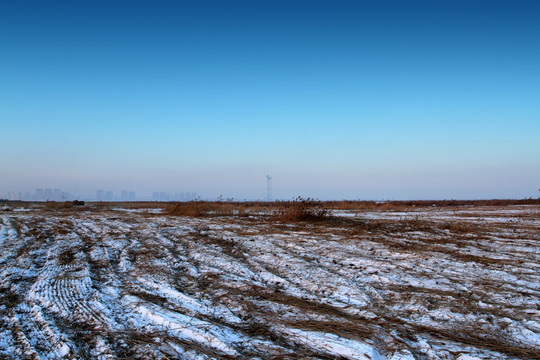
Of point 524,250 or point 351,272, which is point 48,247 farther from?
point 524,250

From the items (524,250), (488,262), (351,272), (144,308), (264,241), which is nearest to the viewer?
(144,308)

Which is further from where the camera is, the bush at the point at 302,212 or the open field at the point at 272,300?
the bush at the point at 302,212

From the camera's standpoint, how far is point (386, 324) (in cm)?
308

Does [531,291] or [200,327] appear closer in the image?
[200,327]

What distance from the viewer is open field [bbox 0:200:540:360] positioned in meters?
2.66

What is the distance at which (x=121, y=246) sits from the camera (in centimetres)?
708

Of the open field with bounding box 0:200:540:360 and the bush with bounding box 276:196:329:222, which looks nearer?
the open field with bounding box 0:200:540:360

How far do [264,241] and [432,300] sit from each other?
4.32 meters

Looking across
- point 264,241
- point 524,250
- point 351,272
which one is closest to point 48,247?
point 264,241

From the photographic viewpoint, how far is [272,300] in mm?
3740

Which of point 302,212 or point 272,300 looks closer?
point 272,300

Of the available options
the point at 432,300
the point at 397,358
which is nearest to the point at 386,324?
the point at 397,358

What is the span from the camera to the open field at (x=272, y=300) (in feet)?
8.72

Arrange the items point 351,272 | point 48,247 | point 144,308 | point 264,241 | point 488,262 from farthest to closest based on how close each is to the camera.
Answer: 1. point 264,241
2. point 48,247
3. point 488,262
4. point 351,272
5. point 144,308
